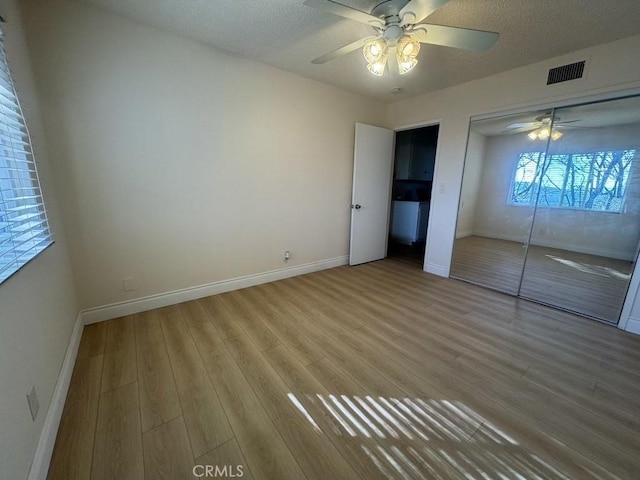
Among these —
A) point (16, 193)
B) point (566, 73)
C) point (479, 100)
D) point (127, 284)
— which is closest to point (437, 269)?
point (479, 100)

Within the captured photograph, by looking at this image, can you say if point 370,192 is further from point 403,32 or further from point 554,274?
point 554,274

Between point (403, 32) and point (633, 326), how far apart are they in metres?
3.18

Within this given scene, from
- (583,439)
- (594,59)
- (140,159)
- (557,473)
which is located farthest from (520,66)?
(140,159)

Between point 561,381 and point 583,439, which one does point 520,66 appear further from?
point 583,439

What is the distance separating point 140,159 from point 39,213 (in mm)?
933

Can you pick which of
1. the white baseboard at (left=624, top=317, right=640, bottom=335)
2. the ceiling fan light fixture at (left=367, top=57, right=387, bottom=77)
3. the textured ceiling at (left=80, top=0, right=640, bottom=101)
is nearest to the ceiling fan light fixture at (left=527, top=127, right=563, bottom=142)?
the textured ceiling at (left=80, top=0, right=640, bottom=101)

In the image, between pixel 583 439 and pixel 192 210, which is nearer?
pixel 583 439

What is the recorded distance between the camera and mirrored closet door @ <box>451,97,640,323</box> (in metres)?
2.47

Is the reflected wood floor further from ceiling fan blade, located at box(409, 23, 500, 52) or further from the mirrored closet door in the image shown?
ceiling fan blade, located at box(409, 23, 500, 52)

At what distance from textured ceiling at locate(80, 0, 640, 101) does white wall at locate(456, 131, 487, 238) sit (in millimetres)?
840

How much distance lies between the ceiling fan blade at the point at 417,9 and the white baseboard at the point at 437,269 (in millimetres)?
2930

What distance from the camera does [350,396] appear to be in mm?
1520

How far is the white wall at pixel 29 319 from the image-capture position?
90cm

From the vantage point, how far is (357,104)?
143 inches
